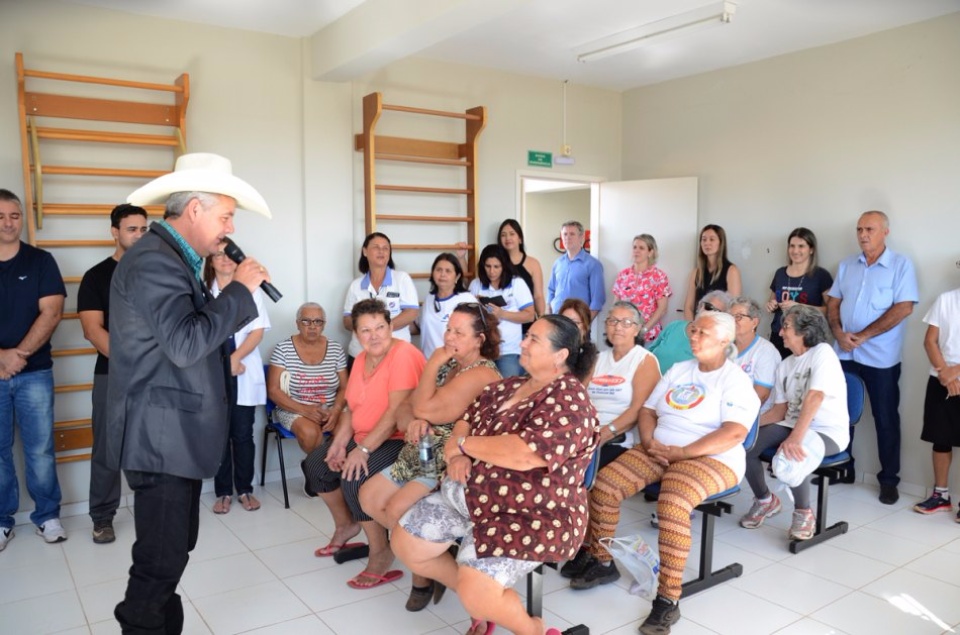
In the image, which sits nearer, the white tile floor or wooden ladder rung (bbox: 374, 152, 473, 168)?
the white tile floor

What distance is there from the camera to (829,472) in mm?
3449

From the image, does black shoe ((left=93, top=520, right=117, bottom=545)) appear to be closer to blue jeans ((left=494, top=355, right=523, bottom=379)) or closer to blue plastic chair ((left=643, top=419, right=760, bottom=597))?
blue jeans ((left=494, top=355, right=523, bottom=379))

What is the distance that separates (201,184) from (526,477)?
4.20ft

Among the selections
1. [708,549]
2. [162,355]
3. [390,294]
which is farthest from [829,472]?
[162,355]

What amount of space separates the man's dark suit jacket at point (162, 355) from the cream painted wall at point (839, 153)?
13.2 ft

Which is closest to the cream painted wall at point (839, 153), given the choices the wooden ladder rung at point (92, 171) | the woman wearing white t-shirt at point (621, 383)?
the woman wearing white t-shirt at point (621, 383)

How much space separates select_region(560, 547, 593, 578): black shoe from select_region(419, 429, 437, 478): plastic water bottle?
2.63ft

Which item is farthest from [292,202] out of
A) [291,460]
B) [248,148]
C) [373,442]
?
[373,442]

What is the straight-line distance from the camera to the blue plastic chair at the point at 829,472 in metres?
3.45

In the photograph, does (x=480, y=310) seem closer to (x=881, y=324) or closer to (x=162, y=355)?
(x=162, y=355)

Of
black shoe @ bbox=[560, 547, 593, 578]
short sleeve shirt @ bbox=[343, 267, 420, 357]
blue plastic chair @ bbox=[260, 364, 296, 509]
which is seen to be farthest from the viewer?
short sleeve shirt @ bbox=[343, 267, 420, 357]

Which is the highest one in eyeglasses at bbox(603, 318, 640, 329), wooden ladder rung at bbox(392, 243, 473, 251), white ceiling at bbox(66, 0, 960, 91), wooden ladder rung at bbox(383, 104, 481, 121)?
white ceiling at bbox(66, 0, 960, 91)

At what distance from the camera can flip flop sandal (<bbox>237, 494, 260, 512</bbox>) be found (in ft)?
13.3

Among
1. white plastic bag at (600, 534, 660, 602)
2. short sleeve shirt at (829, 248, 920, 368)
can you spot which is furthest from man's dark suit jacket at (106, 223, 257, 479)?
short sleeve shirt at (829, 248, 920, 368)
